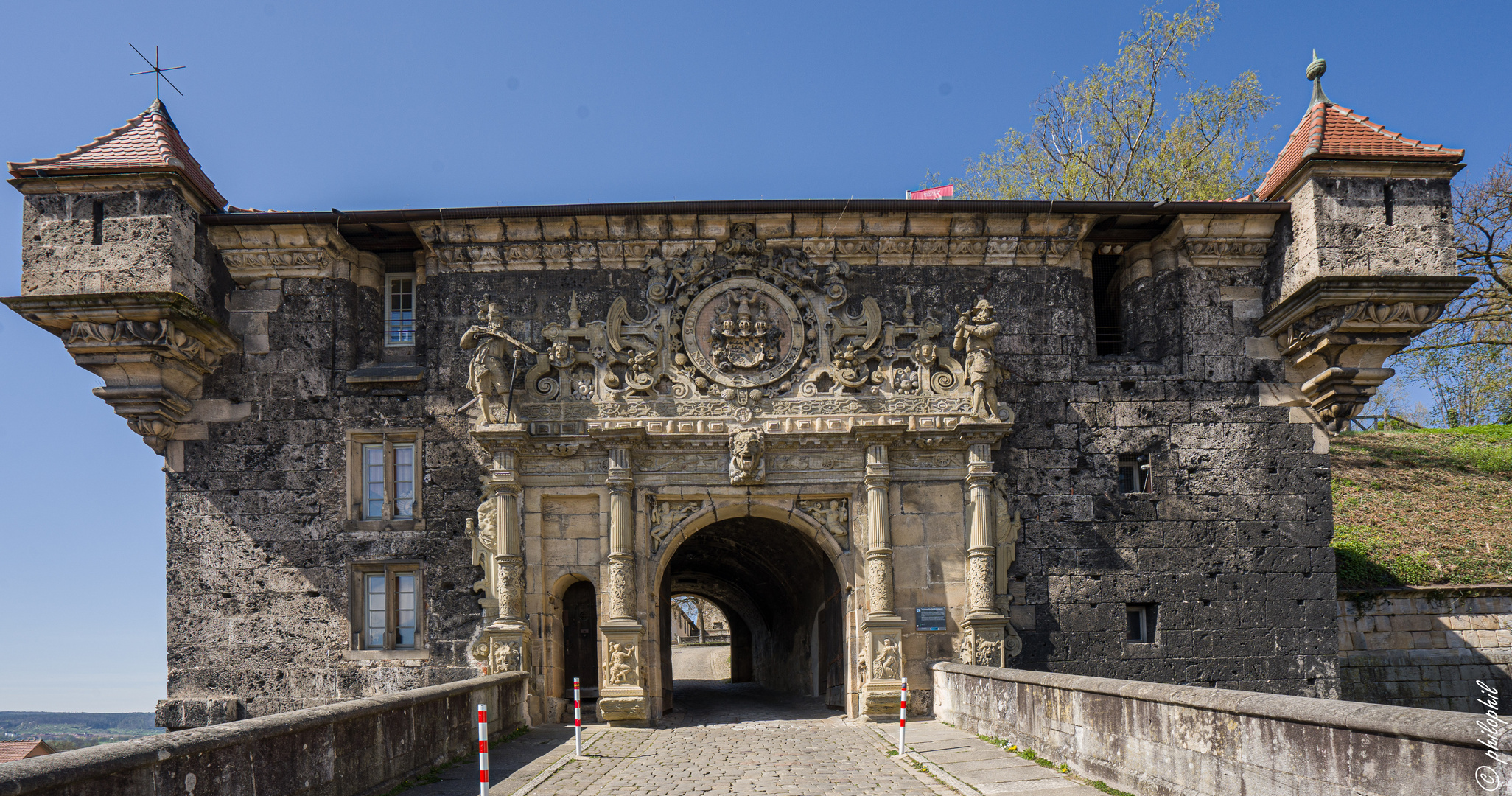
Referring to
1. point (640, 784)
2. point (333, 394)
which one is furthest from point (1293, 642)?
point (333, 394)

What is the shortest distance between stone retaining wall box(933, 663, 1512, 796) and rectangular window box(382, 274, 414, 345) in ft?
30.9

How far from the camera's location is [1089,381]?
46.8 feet

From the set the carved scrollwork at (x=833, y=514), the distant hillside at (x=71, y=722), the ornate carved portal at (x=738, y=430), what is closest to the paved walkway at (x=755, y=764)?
the ornate carved portal at (x=738, y=430)

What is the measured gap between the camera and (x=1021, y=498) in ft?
45.6

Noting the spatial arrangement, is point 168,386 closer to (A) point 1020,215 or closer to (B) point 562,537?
(B) point 562,537

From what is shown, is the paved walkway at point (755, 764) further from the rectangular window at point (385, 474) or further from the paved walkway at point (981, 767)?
the rectangular window at point (385, 474)

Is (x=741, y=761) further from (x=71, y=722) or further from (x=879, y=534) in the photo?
(x=71, y=722)

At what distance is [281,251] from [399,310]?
1.73 m

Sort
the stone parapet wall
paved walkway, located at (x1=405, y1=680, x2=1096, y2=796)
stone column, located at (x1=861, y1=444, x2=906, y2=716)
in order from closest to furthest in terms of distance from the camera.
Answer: paved walkway, located at (x1=405, y1=680, x2=1096, y2=796)
stone column, located at (x1=861, y1=444, x2=906, y2=716)
the stone parapet wall

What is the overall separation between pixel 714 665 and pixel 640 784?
79.5 ft

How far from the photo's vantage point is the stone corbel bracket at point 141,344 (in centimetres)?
1282

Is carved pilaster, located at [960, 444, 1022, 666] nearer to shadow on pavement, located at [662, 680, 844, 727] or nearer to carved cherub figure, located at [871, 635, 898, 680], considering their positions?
carved cherub figure, located at [871, 635, 898, 680]

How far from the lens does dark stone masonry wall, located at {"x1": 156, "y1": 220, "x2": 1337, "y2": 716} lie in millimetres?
13602

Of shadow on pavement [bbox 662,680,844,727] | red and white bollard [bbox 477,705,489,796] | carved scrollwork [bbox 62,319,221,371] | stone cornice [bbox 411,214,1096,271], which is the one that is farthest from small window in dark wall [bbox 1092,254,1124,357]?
carved scrollwork [bbox 62,319,221,371]
